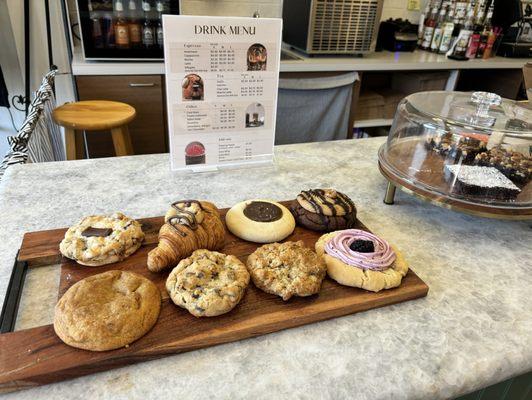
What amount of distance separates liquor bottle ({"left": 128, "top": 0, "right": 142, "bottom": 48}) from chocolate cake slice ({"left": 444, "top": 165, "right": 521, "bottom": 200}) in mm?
1729

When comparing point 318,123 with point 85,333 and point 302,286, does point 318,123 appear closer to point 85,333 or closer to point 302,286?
point 302,286

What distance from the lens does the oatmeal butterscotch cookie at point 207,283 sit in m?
0.60

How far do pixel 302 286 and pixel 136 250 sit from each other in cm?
33

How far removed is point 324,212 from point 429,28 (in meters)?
2.67

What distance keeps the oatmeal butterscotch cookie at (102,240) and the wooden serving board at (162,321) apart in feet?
0.06

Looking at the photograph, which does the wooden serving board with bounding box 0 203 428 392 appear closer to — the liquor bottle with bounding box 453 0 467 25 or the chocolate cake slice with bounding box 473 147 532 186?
the chocolate cake slice with bounding box 473 147 532 186

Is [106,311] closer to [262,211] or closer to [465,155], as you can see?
[262,211]

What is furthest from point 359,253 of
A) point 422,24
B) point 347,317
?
point 422,24

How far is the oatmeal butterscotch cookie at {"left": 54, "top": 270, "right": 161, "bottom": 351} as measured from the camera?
1.79 feet

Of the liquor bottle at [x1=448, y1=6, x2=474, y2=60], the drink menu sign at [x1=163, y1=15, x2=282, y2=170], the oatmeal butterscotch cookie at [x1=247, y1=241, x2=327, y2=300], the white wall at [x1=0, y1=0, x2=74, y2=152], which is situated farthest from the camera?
the liquor bottle at [x1=448, y1=6, x2=474, y2=60]

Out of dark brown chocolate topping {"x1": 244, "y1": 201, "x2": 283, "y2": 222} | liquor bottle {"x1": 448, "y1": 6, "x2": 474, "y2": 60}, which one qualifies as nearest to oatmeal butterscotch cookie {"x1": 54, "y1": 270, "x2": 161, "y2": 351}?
dark brown chocolate topping {"x1": 244, "y1": 201, "x2": 283, "y2": 222}

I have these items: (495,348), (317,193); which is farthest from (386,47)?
(495,348)

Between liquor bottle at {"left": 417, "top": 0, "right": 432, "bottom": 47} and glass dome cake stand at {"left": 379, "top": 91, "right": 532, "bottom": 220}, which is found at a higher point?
liquor bottle at {"left": 417, "top": 0, "right": 432, "bottom": 47}

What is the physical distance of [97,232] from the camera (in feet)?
2.39
